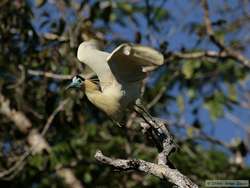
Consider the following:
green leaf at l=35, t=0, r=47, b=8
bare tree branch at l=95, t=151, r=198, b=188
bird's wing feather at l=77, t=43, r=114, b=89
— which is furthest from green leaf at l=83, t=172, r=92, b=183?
bare tree branch at l=95, t=151, r=198, b=188

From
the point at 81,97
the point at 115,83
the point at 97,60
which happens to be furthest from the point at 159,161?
the point at 81,97

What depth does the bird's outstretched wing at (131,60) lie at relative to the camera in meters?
2.73

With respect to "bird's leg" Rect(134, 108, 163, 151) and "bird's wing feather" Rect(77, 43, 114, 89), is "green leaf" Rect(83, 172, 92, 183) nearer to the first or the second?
"bird's wing feather" Rect(77, 43, 114, 89)

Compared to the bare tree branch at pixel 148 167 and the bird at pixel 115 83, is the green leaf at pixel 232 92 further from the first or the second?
the bare tree branch at pixel 148 167

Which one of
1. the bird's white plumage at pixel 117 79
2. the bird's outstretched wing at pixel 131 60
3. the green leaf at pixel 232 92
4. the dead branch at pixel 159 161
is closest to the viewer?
the dead branch at pixel 159 161

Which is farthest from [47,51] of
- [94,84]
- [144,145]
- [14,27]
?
[94,84]

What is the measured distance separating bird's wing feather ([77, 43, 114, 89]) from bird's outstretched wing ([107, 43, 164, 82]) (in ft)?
0.18

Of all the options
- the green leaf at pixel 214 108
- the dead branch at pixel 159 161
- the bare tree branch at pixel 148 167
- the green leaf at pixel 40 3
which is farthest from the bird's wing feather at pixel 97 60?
the green leaf at pixel 214 108

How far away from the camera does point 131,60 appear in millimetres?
2859

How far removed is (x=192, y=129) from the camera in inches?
216

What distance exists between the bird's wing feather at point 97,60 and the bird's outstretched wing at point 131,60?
0.06m

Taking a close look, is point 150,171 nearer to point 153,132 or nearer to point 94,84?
point 153,132

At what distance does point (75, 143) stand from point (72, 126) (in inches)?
16.4

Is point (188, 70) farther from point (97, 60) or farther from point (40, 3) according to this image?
point (97, 60)
